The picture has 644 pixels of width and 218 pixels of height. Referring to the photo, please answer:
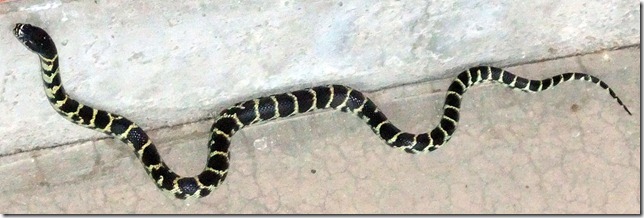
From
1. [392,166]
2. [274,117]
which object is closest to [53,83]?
[274,117]

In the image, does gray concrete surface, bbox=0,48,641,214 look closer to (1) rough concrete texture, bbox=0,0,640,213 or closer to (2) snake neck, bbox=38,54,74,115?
(1) rough concrete texture, bbox=0,0,640,213

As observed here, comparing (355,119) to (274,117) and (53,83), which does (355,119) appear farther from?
(53,83)

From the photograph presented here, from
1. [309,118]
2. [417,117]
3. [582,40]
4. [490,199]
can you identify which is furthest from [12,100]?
[582,40]

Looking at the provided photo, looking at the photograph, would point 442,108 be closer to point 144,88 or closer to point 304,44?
point 304,44

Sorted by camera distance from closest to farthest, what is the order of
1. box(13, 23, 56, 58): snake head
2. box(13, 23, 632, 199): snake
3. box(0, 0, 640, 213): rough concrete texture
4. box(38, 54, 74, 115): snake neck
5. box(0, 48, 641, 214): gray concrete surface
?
box(13, 23, 56, 58): snake head < box(38, 54, 74, 115): snake neck < box(0, 0, 640, 213): rough concrete texture < box(13, 23, 632, 199): snake < box(0, 48, 641, 214): gray concrete surface

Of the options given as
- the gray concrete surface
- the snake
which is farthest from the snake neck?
the gray concrete surface

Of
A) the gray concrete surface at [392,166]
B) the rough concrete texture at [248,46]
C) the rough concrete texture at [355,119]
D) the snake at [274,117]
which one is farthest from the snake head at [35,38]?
the gray concrete surface at [392,166]

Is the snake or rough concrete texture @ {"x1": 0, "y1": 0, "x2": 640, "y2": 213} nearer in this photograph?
rough concrete texture @ {"x1": 0, "y1": 0, "x2": 640, "y2": 213}
